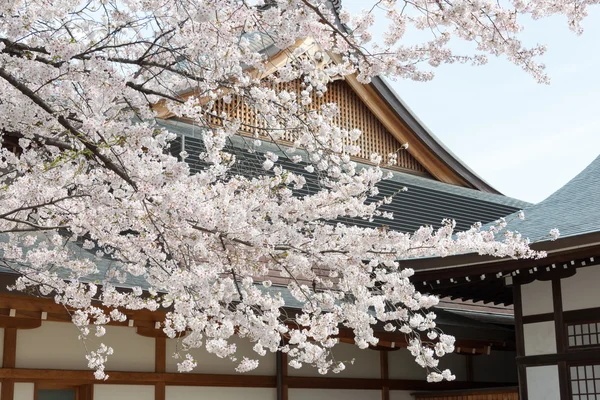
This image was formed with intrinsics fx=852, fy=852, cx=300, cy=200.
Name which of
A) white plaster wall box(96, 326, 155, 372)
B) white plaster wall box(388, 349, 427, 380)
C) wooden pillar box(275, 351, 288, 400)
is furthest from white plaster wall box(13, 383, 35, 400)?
white plaster wall box(388, 349, 427, 380)

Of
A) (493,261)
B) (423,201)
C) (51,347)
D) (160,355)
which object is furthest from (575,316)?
(51,347)

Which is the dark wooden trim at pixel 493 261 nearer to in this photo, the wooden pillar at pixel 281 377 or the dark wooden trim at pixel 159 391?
the wooden pillar at pixel 281 377

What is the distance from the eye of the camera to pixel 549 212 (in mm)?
8328

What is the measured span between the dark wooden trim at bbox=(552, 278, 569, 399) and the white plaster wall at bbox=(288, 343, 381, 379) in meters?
2.19

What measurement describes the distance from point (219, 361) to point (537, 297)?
3.06 metres

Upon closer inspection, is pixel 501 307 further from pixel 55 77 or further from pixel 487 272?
pixel 55 77

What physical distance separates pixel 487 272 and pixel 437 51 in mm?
3698

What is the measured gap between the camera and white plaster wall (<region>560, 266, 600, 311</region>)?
7.54 m

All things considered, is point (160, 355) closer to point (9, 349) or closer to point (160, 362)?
point (160, 362)

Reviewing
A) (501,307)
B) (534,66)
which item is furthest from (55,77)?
(501,307)

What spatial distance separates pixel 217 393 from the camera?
8.01m

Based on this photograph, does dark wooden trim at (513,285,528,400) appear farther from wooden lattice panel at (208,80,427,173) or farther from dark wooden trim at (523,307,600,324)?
wooden lattice panel at (208,80,427,173)

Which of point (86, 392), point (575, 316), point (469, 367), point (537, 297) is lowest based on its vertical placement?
point (86, 392)

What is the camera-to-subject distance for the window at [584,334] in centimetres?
745
